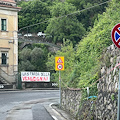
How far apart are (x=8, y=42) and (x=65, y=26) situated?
2708 cm

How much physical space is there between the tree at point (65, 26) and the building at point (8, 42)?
973 inches

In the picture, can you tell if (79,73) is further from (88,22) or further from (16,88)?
(88,22)

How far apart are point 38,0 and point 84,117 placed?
7035 centimetres

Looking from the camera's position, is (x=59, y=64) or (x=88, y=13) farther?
(x=88, y=13)

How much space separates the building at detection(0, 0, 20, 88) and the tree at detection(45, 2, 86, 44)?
24.7 metres

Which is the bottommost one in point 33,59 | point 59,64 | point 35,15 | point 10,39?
point 59,64

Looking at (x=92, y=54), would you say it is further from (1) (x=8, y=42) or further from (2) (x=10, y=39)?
(2) (x=10, y=39)

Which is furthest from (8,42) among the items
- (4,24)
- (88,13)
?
(88,13)

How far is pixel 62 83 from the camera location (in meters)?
17.2

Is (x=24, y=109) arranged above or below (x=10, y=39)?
below

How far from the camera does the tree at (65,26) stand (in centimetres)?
6512

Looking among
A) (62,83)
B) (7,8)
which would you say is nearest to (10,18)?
(7,8)

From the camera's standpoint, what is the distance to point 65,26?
6531cm

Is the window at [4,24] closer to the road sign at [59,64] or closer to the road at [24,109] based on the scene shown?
the road at [24,109]
